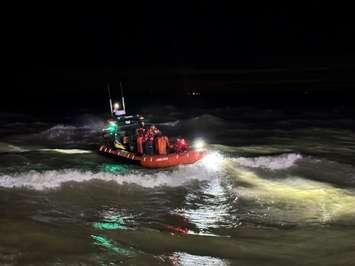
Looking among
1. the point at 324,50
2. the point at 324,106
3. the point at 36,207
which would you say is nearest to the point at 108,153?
the point at 36,207

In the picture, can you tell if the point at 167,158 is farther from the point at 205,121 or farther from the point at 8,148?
the point at 205,121

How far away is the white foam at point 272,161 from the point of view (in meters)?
18.0

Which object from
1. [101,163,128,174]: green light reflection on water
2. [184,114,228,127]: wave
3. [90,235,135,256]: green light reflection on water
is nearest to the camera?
[90,235,135,256]: green light reflection on water

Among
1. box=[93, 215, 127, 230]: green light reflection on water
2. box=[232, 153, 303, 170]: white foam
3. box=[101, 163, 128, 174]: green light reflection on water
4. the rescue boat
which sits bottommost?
box=[93, 215, 127, 230]: green light reflection on water

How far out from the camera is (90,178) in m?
16.1

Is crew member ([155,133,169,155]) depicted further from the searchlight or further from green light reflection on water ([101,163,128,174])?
the searchlight

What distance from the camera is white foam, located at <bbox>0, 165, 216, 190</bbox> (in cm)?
1523

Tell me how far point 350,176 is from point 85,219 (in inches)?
325

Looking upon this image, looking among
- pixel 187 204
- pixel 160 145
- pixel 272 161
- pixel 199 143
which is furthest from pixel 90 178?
pixel 199 143

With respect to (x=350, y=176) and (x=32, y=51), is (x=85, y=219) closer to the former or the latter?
(x=350, y=176)

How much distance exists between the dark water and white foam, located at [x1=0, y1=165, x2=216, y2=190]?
0.10 feet

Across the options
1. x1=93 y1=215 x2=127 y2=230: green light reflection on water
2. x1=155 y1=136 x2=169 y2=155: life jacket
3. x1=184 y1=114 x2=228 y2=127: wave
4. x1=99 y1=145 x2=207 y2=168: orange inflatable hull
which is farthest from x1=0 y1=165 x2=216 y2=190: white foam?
x1=184 y1=114 x2=228 y2=127: wave

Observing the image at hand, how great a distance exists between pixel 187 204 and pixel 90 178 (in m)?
3.59

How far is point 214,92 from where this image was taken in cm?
4244
